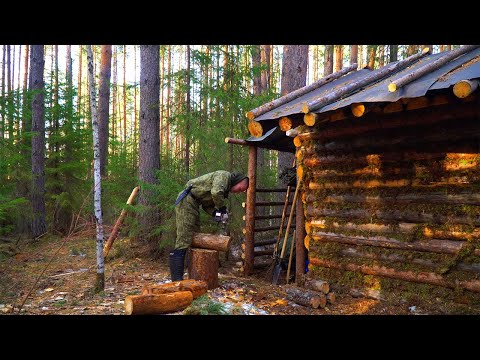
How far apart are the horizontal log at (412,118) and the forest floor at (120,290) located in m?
2.51

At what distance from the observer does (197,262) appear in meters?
6.45

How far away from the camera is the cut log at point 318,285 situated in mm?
6219

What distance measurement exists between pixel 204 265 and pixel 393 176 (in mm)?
3413

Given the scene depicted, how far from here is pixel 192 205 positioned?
22.6 ft

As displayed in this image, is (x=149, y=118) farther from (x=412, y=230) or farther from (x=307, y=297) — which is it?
(x=412, y=230)

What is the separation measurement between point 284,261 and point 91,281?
13.2 ft

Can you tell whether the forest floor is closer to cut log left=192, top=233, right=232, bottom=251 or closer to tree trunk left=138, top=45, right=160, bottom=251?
cut log left=192, top=233, right=232, bottom=251

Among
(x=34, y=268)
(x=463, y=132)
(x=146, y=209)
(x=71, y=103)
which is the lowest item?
(x=34, y=268)

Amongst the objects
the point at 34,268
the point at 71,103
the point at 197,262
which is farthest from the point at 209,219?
the point at 71,103

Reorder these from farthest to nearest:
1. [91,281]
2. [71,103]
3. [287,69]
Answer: [71,103]
[287,69]
[91,281]

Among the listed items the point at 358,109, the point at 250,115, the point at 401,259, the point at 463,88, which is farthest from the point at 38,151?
the point at 463,88

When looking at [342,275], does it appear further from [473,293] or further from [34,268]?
[34,268]

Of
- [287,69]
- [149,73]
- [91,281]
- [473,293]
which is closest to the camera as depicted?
[473,293]

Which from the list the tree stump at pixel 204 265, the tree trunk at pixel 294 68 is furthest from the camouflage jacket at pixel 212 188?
the tree trunk at pixel 294 68
